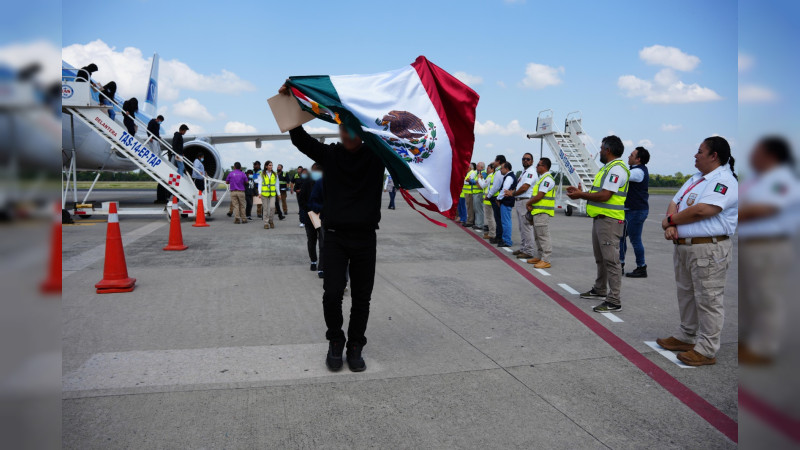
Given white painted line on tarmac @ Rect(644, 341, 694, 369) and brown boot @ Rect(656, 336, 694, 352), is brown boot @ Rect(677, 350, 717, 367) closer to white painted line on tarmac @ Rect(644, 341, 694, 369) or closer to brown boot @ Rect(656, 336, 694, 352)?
white painted line on tarmac @ Rect(644, 341, 694, 369)

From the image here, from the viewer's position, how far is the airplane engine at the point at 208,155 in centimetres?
1800

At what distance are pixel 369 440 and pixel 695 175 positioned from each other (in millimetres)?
3465

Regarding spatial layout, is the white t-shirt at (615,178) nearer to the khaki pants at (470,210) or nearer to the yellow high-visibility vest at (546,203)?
the yellow high-visibility vest at (546,203)

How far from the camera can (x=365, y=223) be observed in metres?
3.78

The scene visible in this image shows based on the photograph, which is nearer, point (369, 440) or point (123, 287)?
point (369, 440)

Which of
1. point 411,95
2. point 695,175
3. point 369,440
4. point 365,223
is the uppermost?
point 411,95

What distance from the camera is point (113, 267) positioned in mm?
6270

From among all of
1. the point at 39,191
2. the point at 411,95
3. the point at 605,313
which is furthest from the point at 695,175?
the point at 39,191

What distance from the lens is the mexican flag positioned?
12.1 ft

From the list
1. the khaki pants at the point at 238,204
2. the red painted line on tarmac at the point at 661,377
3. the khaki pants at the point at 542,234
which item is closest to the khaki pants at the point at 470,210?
the khaki pants at the point at 542,234

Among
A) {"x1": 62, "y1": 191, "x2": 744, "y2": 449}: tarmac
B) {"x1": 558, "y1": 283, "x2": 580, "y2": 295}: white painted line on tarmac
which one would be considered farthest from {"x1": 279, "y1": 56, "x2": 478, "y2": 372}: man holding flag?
{"x1": 558, "y1": 283, "x2": 580, "y2": 295}: white painted line on tarmac

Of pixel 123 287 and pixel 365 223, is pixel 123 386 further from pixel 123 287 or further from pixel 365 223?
pixel 123 287

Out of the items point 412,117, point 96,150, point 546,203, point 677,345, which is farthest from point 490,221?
point 96,150

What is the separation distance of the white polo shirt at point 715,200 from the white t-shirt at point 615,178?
1461 mm
